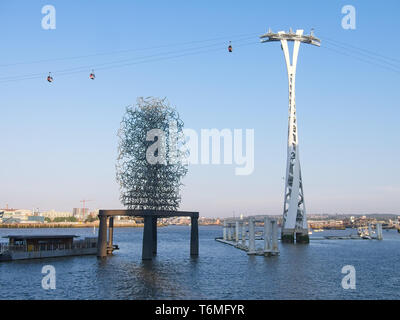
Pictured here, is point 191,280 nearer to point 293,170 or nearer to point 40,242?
point 40,242

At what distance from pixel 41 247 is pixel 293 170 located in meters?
80.7

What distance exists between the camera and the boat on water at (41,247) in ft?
228

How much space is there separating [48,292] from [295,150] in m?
99.2

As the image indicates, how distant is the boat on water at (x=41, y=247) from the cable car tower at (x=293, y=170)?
66.4 meters

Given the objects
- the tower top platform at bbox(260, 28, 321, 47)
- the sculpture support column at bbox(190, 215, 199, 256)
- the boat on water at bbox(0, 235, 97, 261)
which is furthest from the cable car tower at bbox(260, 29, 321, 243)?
the boat on water at bbox(0, 235, 97, 261)

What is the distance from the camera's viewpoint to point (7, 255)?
6769 centimetres

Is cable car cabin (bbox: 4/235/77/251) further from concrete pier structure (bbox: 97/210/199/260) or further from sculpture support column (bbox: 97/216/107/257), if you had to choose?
concrete pier structure (bbox: 97/210/199/260)

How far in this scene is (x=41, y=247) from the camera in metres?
74.6

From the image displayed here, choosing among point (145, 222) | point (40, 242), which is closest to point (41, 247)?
point (40, 242)

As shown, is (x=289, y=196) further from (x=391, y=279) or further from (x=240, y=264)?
(x=391, y=279)

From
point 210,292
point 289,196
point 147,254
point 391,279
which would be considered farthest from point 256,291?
point 289,196

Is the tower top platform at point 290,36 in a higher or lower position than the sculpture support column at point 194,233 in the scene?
higher

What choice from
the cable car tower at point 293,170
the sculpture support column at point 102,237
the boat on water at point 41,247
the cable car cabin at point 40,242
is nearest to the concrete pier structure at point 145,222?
the sculpture support column at point 102,237

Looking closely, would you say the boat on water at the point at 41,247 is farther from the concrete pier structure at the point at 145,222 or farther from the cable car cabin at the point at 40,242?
the concrete pier structure at the point at 145,222
